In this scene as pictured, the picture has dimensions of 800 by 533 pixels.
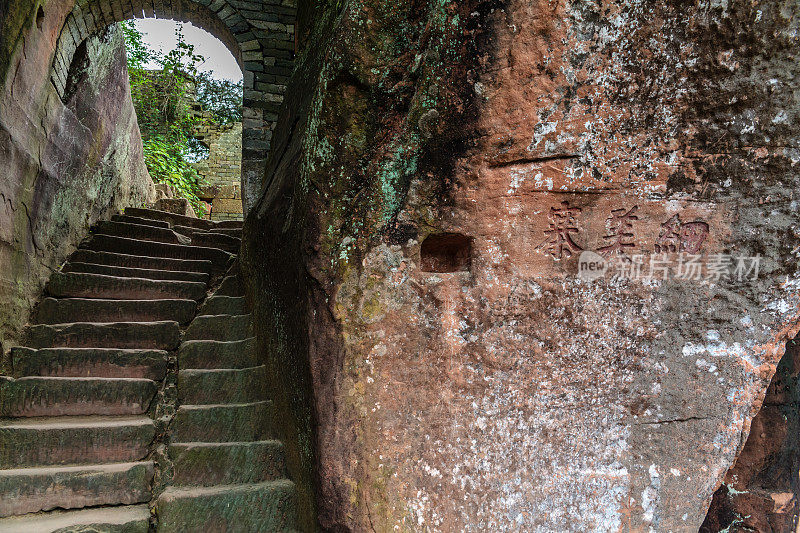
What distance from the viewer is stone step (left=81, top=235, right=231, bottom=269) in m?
4.34

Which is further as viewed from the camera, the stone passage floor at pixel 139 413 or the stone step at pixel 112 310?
the stone step at pixel 112 310

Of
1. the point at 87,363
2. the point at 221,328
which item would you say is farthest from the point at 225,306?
the point at 87,363

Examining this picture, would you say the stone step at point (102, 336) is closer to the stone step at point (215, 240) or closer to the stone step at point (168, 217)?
the stone step at point (215, 240)

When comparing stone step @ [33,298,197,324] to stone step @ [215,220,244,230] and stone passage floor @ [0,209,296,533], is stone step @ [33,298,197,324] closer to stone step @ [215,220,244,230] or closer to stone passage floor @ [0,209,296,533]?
stone passage floor @ [0,209,296,533]

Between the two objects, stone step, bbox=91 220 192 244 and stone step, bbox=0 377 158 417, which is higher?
stone step, bbox=91 220 192 244

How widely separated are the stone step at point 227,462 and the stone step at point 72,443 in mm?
217

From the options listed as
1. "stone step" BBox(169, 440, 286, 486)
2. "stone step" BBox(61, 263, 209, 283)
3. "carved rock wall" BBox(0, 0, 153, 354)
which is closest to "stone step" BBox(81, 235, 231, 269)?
"carved rock wall" BBox(0, 0, 153, 354)

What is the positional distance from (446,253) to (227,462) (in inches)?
57.7

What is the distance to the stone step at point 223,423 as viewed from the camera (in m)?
2.58

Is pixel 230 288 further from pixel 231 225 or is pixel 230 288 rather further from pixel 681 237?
pixel 681 237

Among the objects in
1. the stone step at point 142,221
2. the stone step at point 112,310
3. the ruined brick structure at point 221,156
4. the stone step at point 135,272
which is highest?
the ruined brick structure at point 221,156

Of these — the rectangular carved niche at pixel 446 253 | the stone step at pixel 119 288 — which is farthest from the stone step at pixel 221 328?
the rectangular carved niche at pixel 446 253

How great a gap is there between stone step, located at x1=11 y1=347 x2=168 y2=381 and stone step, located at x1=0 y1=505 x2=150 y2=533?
0.82 meters

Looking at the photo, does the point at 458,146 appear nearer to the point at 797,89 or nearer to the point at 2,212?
the point at 797,89
